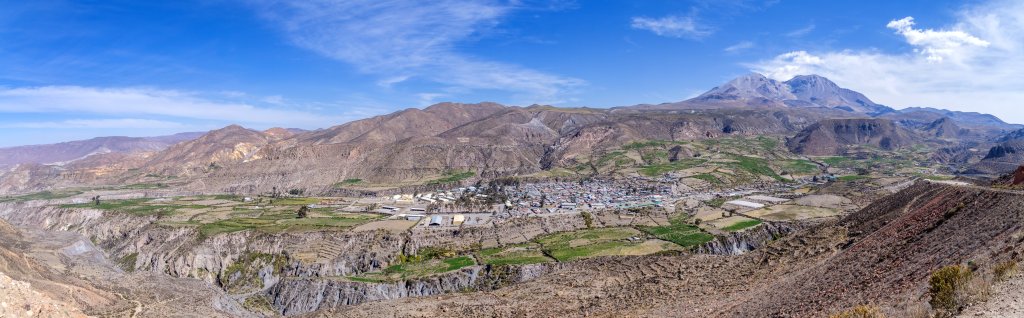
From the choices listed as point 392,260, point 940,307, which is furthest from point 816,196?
point 940,307

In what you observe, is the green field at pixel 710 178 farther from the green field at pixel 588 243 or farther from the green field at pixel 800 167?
the green field at pixel 588 243

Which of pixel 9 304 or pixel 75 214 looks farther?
pixel 75 214

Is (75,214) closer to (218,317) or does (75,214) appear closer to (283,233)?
(283,233)

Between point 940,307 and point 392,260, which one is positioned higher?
point 940,307

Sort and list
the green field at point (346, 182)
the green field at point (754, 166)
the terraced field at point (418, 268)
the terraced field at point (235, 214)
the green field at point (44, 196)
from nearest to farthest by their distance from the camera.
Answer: the terraced field at point (418, 268)
the terraced field at point (235, 214)
the green field at point (44, 196)
the green field at point (754, 166)
the green field at point (346, 182)

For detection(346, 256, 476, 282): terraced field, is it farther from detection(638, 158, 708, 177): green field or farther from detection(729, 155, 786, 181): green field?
detection(729, 155, 786, 181): green field

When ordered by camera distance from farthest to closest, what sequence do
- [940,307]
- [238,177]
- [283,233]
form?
[238,177], [283,233], [940,307]

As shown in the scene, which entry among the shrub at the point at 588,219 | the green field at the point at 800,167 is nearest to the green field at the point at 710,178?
the green field at the point at 800,167
